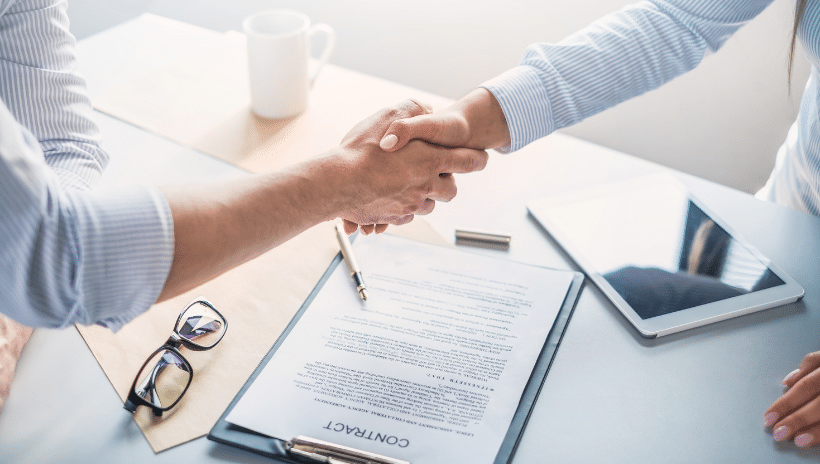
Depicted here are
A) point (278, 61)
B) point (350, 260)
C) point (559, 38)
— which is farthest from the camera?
point (559, 38)

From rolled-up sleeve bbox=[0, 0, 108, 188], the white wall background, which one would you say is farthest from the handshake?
the white wall background

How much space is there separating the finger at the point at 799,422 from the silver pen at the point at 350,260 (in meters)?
0.49

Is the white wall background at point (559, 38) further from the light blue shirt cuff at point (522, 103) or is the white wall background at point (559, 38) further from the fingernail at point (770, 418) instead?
the fingernail at point (770, 418)

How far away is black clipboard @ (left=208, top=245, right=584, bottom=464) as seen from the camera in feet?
2.03

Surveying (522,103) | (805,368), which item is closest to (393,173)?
(522,103)

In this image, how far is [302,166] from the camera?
80 centimetres

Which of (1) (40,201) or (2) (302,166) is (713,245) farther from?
(1) (40,201)

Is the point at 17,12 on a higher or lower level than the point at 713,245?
higher

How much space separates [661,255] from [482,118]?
356 millimetres

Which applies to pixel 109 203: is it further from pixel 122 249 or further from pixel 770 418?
pixel 770 418

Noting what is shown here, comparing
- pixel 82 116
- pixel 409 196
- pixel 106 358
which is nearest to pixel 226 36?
pixel 82 116

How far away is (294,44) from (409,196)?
0.42 meters

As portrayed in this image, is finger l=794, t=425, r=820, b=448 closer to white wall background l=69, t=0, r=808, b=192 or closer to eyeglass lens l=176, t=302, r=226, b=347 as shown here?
eyeglass lens l=176, t=302, r=226, b=347

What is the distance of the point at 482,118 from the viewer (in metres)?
1.01
